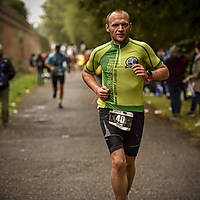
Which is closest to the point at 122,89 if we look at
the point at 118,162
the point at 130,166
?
the point at 118,162

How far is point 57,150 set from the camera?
6.95 m

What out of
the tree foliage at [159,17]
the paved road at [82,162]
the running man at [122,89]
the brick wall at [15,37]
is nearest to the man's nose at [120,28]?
the running man at [122,89]

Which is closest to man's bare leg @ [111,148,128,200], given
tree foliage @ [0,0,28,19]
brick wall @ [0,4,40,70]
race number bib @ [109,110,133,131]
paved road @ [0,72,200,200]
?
race number bib @ [109,110,133,131]

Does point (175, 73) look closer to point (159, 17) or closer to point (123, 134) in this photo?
point (159, 17)

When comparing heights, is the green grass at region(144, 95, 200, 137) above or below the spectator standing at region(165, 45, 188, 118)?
below

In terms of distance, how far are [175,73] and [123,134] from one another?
646 cm

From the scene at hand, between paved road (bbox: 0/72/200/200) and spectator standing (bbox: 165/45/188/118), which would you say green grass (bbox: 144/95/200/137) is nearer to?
paved road (bbox: 0/72/200/200)

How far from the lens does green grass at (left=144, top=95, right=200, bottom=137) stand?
877 centimetres

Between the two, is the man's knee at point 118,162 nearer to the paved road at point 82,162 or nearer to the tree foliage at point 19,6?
the paved road at point 82,162

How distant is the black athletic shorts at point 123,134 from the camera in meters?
3.62

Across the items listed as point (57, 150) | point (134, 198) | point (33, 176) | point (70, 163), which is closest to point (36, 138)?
point (57, 150)

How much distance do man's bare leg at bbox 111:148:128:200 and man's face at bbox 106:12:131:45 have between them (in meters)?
1.07

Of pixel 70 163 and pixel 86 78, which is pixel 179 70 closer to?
pixel 70 163

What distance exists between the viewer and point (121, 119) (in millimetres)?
3615
